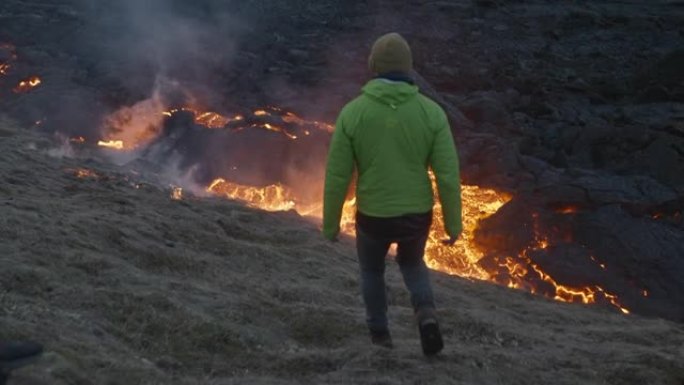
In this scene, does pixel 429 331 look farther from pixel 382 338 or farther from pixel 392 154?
pixel 392 154

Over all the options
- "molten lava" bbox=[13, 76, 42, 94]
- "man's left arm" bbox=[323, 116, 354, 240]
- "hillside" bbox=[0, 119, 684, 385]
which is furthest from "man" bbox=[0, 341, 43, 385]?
"molten lava" bbox=[13, 76, 42, 94]

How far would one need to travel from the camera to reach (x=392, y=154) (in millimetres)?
5152

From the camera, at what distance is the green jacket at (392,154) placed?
5137 mm

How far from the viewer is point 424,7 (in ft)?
79.8

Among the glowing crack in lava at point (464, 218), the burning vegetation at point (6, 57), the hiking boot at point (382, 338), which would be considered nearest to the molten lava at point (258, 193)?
the glowing crack in lava at point (464, 218)

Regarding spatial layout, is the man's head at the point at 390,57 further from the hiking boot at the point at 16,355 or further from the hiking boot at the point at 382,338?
the hiking boot at the point at 16,355

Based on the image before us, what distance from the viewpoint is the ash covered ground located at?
5.74 metres

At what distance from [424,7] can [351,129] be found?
19.9 meters

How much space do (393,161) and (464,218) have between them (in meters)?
7.48

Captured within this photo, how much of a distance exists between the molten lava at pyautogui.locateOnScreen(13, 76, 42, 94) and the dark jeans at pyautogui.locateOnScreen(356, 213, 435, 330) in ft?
43.7

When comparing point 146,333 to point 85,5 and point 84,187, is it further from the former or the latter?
point 85,5

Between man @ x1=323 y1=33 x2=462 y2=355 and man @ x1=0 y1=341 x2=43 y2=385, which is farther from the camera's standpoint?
man @ x1=323 y1=33 x2=462 y2=355

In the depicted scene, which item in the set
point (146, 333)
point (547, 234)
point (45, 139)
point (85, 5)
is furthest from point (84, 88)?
point (146, 333)

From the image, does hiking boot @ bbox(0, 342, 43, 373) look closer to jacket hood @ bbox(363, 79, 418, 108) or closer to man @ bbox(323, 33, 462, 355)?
man @ bbox(323, 33, 462, 355)
